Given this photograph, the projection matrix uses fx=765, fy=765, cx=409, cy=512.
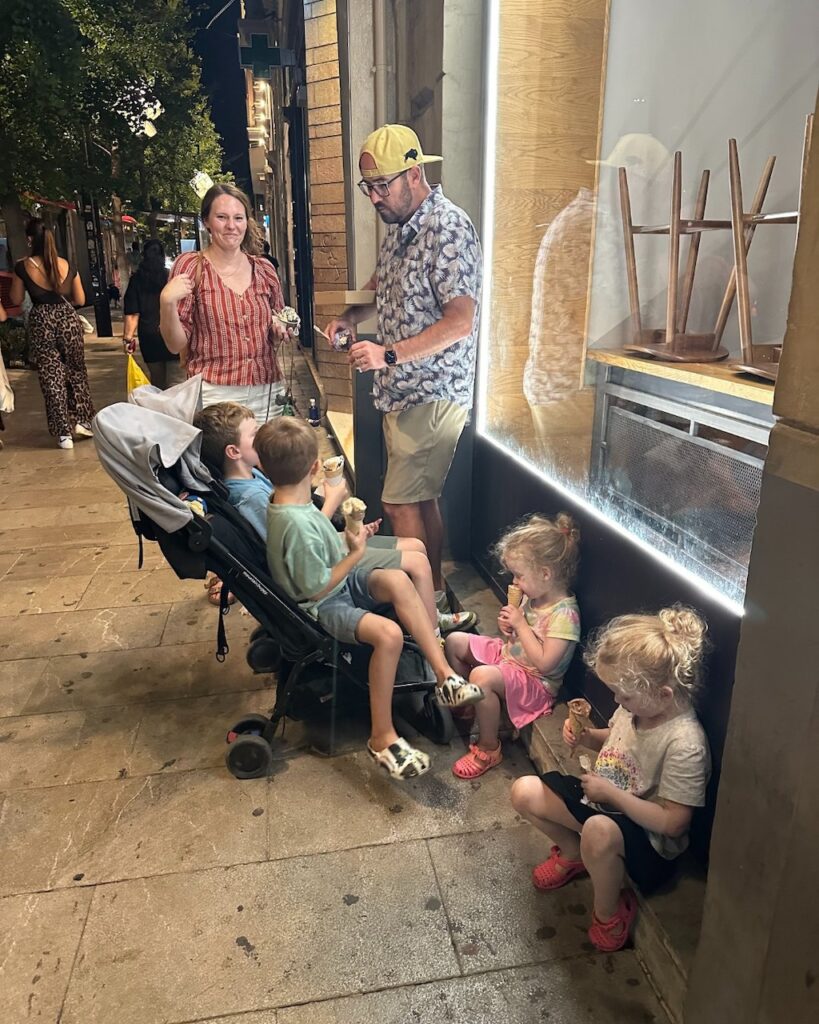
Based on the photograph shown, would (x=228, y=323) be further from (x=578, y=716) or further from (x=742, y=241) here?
(x=578, y=716)

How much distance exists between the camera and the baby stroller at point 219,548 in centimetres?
234

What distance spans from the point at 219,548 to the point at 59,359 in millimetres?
5445

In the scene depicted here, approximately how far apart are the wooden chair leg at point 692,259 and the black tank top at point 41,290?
227 inches

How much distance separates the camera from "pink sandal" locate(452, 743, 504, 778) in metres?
2.57

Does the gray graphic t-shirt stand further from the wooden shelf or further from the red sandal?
the wooden shelf

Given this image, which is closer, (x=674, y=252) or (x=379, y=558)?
(x=379, y=558)

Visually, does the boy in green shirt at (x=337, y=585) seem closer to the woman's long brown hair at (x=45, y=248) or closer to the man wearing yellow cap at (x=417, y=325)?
the man wearing yellow cap at (x=417, y=325)

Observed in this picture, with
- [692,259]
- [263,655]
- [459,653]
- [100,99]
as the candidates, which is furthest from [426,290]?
[100,99]

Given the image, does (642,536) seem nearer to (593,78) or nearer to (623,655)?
(623,655)

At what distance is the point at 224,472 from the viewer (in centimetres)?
286

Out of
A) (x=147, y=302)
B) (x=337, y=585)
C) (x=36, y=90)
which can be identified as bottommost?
(x=337, y=585)

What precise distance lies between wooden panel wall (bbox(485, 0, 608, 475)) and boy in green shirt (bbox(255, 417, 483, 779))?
1.25 metres

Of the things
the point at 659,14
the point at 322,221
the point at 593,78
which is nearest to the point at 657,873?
the point at 593,78

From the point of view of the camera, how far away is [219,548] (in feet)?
8.02
